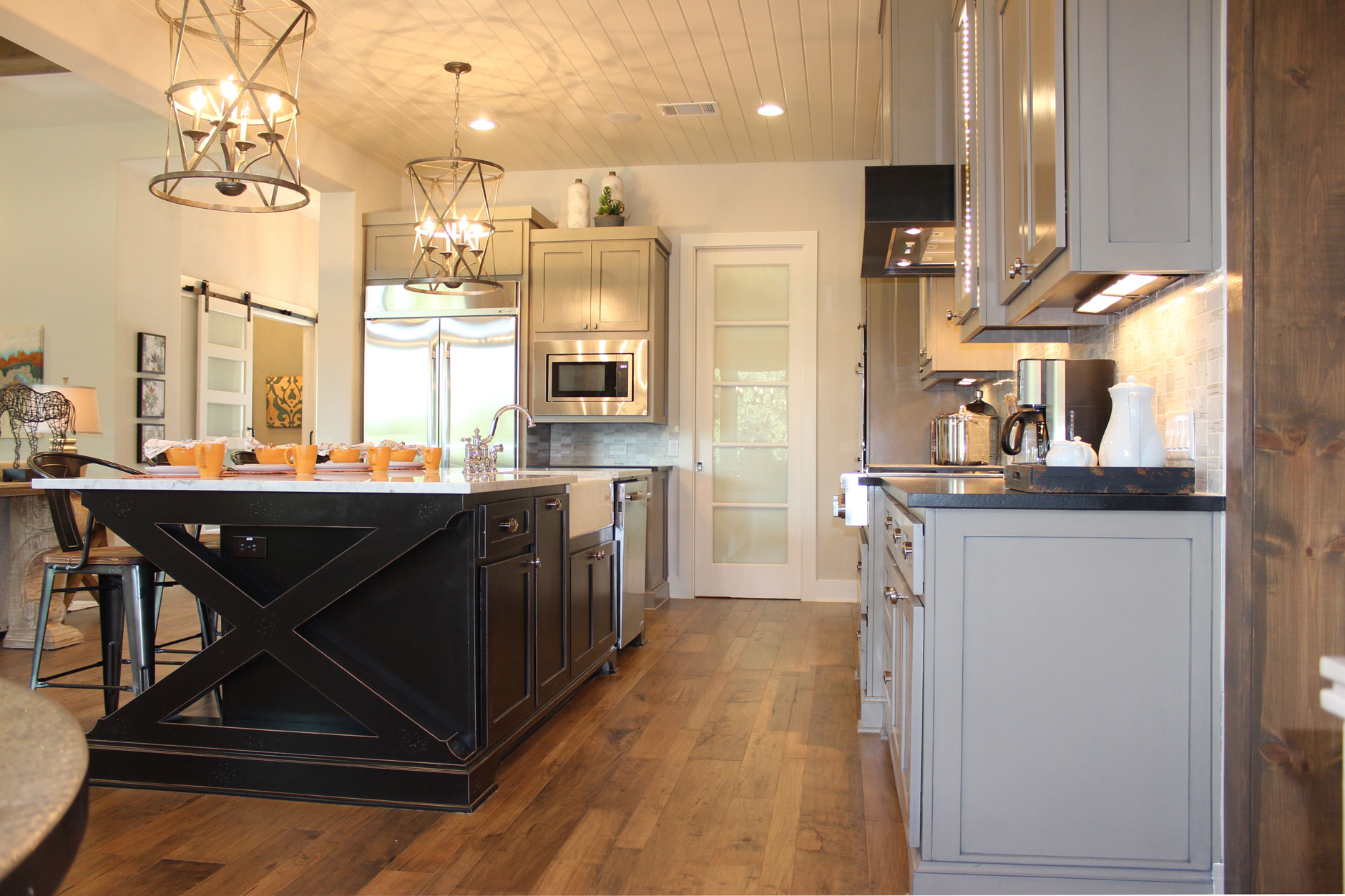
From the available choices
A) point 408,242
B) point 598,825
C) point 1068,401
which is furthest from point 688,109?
point 598,825

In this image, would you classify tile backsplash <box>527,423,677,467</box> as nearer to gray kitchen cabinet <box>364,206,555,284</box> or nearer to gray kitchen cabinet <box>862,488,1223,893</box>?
gray kitchen cabinet <box>364,206,555,284</box>

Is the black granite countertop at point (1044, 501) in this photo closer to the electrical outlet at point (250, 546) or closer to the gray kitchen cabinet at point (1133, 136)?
the gray kitchen cabinet at point (1133, 136)

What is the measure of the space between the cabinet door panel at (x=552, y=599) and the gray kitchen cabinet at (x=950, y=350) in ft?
5.91

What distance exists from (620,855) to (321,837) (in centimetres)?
73

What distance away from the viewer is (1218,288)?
187 centimetres

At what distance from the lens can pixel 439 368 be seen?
19.1 ft

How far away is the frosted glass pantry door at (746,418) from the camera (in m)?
6.14

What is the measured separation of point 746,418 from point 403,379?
2.16 metres

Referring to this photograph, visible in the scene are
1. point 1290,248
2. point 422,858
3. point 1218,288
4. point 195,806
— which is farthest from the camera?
point 195,806

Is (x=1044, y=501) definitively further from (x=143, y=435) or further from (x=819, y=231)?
(x=143, y=435)

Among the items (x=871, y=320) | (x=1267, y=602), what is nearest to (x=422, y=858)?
(x=1267, y=602)

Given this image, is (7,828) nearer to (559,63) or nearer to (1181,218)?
(1181,218)

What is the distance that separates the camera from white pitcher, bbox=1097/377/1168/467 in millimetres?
2045

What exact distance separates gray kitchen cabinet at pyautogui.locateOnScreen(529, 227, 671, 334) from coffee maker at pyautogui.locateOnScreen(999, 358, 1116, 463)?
3509mm
